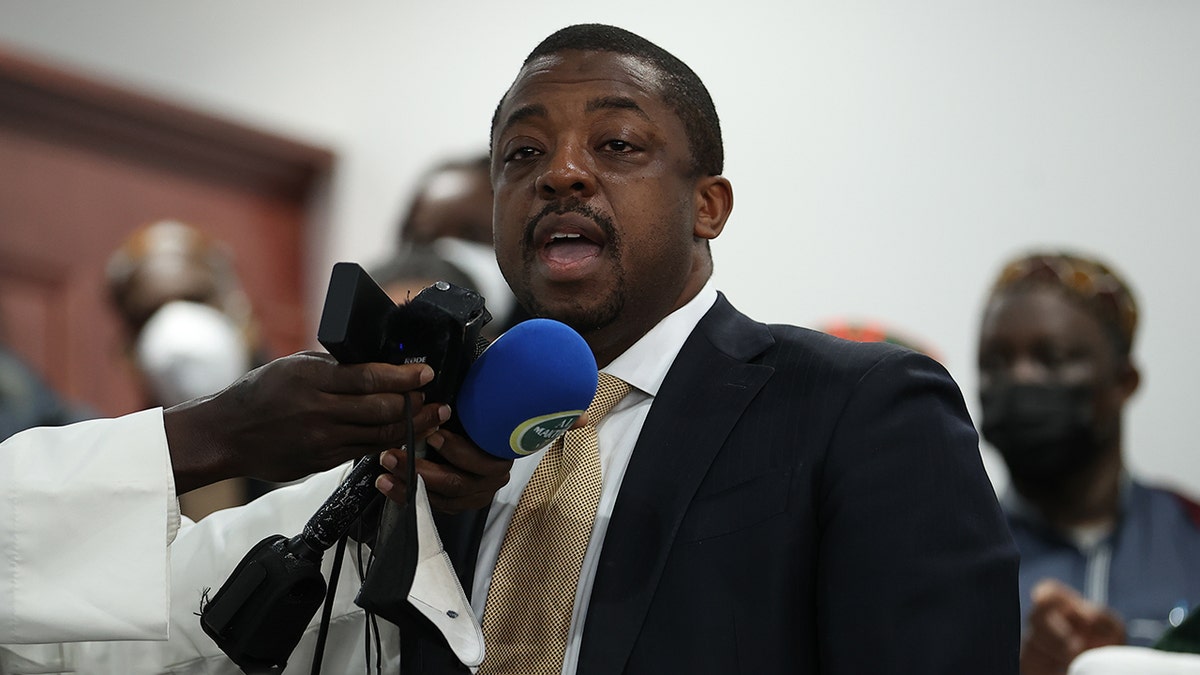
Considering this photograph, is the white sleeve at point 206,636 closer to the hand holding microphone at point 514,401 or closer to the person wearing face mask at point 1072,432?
the hand holding microphone at point 514,401

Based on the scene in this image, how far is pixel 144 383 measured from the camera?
386 centimetres

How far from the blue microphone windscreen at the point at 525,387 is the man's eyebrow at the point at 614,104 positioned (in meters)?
0.37

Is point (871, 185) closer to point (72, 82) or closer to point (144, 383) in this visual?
point (144, 383)

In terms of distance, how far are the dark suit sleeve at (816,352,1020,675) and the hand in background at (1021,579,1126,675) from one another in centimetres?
139

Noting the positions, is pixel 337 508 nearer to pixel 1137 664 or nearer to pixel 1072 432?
pixel 1137 664

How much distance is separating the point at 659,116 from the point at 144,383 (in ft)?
7.75

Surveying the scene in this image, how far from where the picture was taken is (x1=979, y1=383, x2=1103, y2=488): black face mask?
3441mm

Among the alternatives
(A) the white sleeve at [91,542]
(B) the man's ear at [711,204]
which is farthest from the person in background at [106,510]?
(B) the man's ear at [711,204]

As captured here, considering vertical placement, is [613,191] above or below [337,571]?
above

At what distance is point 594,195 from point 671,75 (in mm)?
222

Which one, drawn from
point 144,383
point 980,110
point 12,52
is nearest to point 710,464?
point 144,383

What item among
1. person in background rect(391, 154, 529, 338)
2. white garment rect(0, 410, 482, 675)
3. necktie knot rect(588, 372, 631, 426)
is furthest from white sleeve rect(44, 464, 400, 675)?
person in background rect(391, 154, 529, 338)

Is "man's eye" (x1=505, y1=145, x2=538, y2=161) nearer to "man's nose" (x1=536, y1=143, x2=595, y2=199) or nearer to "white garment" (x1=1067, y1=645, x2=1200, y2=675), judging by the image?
"man's nose" (x1=536, y1=143, x2=595, y2=199)

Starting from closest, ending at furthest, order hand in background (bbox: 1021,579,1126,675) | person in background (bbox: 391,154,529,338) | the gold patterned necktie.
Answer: the gold patterned necktie, hand in background (bbox: 1021,579,1126,675), person in background (bbox: 391,154,529,338)
